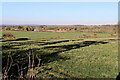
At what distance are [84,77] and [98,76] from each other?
102 centimetres

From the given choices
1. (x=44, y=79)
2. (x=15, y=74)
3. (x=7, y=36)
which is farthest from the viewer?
(x=7, y=36)

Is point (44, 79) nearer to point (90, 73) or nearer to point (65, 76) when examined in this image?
point (65, 76)

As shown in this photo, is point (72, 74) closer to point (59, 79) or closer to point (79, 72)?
point (79, 72)

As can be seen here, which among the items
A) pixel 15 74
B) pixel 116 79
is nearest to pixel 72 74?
pixel 116 79

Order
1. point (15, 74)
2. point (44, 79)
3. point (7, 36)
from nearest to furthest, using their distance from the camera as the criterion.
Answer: point (44, 79) < point (15, 74) < point (7, 36)

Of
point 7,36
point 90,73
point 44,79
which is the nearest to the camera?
point 44,79

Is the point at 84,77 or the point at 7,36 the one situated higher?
the point at 7,36

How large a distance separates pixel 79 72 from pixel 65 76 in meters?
1.28

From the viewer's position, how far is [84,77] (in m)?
8.09

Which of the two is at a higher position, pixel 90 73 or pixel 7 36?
pixel 7 36

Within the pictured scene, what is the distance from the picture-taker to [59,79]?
25.4ft

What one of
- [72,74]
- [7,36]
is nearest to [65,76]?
[72,74]

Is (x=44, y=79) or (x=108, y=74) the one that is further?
(x=108, y=74)

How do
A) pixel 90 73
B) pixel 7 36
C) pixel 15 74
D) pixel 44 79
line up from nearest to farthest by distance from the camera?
pixel 44 79 → pixel 15 74 → pixel 90 73 → pixel 7 36
